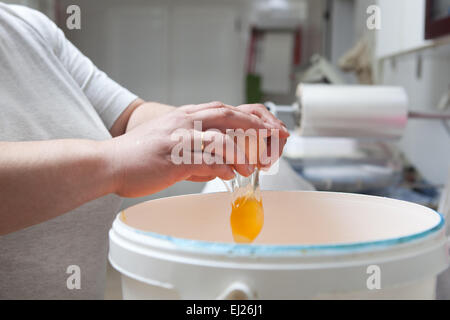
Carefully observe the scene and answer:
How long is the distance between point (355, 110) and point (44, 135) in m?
0.65

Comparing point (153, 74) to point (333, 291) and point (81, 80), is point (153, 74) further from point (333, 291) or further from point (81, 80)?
point (333, 291)

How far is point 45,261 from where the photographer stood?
0.58 m

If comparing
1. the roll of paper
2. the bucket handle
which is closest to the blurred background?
the roll of paper

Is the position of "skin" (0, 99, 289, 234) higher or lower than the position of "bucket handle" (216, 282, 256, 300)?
higher

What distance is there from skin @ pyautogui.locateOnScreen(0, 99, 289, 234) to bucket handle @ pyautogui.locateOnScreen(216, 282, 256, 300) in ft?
0.43

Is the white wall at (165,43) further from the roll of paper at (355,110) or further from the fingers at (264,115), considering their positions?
the fingers at (264,115)

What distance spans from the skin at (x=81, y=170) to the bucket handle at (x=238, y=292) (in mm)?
131

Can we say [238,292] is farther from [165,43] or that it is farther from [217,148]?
[165,43]

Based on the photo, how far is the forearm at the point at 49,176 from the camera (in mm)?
366

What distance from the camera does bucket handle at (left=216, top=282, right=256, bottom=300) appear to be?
0.92 feet

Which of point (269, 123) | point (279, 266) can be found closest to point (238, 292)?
point (279, 266)

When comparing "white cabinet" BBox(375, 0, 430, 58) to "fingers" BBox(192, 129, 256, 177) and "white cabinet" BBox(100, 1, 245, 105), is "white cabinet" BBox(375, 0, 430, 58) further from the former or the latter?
"white cabinet" BBox(100, 1, 245, 105)

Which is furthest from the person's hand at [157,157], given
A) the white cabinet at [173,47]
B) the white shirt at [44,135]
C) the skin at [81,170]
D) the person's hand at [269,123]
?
the white cabinet at [173,47]

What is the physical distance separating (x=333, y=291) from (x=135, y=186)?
0.63 ft
